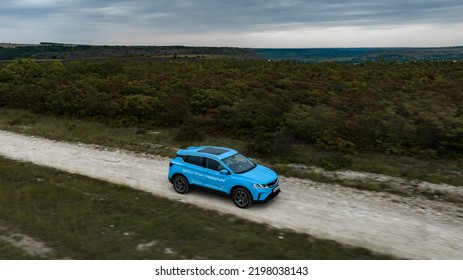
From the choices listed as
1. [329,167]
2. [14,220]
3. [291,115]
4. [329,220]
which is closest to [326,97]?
[291,115]

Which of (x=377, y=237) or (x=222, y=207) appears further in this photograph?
(x=222, y=207)

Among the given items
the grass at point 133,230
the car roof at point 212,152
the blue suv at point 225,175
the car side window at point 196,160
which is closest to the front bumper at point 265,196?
the blue suv at point 225,175

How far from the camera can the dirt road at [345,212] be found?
940cm

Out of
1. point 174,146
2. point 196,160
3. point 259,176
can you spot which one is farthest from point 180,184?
point 174,146

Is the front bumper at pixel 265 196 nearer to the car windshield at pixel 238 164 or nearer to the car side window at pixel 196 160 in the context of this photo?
the car windshield at pixel 238 164

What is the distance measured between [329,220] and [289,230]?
57.5 inches

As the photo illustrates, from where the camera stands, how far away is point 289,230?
396 inches

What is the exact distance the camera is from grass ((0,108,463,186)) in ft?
48.9

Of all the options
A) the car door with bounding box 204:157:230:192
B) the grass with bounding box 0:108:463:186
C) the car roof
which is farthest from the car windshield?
the grass with bounding box 0:108:463:186

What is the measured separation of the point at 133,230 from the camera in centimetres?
987

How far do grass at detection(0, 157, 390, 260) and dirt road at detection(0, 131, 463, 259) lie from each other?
0.57 metres

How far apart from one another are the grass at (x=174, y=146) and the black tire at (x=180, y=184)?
447cm

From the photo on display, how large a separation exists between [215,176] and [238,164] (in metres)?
0.94
